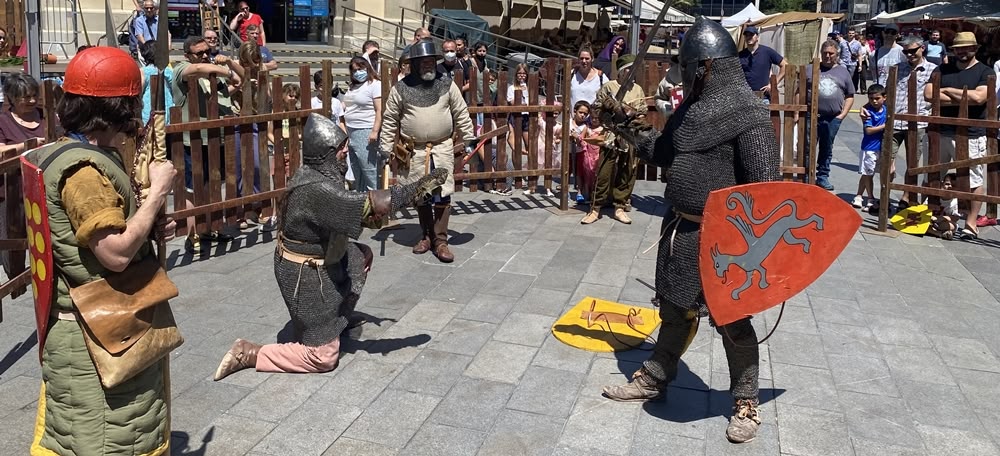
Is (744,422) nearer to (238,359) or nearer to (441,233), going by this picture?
(238,359)

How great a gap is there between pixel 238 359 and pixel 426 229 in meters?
2.79

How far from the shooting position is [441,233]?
6988mm

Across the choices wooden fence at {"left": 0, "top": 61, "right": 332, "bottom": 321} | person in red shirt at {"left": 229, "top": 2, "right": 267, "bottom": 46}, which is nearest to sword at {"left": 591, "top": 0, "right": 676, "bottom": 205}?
wooden fence at {"left": 0, "top": 61, "right": 332, "bottom": 321}

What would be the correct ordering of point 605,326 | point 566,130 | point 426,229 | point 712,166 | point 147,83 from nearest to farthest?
1. point 712,166
2. point 605,326
3. point 426,229
4. point 147,83
5. point 566,130

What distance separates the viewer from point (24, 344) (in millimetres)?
4848

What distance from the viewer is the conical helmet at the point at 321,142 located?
4438mm

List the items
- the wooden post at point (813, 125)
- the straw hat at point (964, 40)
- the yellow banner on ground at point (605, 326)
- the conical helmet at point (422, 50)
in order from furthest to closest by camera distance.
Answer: the wooden post at point (813, 125) → the straw hat at point (964, 40) → the conical helmet at point (422, 50) → the yellow banner on ground at point (605, 326)

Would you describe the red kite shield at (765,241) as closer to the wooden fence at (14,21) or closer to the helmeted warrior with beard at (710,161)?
the helmeted warrior with beard at (710,161)

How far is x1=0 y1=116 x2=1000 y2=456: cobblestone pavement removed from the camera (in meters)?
3.87

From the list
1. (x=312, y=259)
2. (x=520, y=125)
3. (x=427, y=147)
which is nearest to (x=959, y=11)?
(x=520, y=125)

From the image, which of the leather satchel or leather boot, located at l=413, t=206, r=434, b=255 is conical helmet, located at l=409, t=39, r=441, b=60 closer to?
leather boot, located at l=413, t=206, r=434, b=255

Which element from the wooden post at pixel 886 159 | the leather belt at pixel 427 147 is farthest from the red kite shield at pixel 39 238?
the wooden post at pixel 886 159

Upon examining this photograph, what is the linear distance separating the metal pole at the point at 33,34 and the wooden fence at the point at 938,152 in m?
6.79

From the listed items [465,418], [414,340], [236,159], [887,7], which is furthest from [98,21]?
[887,7]
